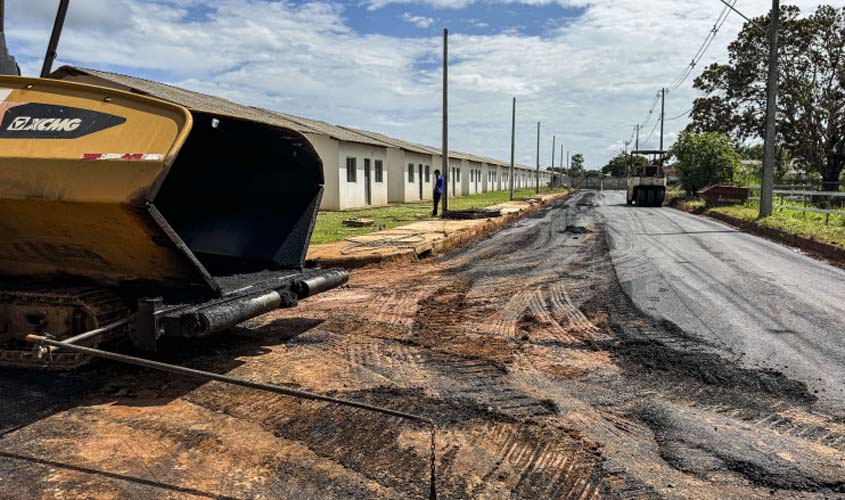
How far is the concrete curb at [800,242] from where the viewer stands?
1195cm

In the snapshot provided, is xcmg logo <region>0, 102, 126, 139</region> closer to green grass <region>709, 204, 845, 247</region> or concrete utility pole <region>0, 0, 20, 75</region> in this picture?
concrete utility pole <region>0, 0, 20, 75</region>

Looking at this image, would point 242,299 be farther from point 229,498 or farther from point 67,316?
point 229,498

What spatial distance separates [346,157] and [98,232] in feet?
73.1

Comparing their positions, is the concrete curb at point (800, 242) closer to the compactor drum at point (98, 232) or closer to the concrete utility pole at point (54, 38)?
the compactor drum at point (98, 232)

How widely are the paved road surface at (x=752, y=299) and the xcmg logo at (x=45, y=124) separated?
572cm

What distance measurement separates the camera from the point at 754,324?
251 inches

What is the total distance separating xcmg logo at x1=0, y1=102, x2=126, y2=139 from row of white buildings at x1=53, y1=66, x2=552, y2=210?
10949 millimetres

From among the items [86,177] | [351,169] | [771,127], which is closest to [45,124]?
[86,177]

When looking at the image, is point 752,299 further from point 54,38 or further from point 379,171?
point 379,171

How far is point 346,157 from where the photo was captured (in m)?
26.0

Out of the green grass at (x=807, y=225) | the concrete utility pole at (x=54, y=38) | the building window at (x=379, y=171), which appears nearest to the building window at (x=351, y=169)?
the building window at (x=379, y=171)

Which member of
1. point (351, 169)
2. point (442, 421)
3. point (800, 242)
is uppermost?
point (351, 169)

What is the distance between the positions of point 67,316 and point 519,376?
11.8ft

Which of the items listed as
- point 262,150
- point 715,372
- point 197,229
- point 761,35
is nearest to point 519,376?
point 715,372
